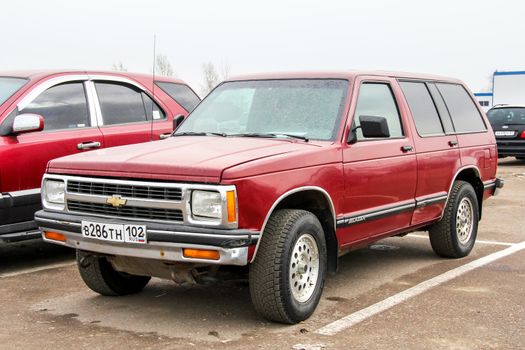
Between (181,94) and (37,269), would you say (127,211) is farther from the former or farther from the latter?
(181,94)

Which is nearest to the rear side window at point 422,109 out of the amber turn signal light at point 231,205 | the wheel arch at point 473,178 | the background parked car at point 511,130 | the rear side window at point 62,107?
the wheel arch at point 473,178

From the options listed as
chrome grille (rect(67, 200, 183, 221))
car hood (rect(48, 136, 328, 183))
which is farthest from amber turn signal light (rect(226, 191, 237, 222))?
chrome grille (rect(67, 200, 183, 221))

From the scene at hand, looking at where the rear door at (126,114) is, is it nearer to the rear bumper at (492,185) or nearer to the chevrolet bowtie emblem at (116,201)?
the chevrolet bowtie emblem at (116,201)

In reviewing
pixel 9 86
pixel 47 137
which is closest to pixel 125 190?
pixel 47 137

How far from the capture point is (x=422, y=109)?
6.71 meters

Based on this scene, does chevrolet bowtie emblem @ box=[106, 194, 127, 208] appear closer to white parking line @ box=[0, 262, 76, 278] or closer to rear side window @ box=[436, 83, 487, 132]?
white parking line @ box=[0, 262, 76, 278]

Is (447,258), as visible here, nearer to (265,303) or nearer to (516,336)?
(516,336)

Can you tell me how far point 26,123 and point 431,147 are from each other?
3698 mm

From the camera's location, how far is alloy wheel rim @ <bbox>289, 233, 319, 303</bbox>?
189 inches

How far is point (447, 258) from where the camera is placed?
7160 millimetres

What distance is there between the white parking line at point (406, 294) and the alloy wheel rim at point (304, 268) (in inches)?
11.4

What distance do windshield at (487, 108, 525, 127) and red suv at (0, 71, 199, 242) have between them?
12494 millimetres

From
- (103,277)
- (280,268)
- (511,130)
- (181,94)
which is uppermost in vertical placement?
(181,94)

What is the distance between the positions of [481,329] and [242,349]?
1636mm
